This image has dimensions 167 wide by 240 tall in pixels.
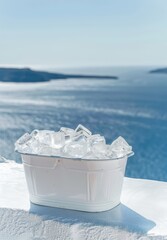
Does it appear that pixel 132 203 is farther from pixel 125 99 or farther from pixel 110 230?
pixel 125 99

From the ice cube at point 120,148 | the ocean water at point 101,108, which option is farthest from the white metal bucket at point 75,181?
the ocean water at point 101,108

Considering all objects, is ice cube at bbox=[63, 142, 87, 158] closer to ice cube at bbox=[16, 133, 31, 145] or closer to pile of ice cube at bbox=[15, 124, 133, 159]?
pile of ice cube at bbox=[15, 124, 133, 159]

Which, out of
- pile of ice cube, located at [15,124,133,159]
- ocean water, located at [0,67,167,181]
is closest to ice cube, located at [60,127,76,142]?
pile of ice cube, located at [15,124,133,159]

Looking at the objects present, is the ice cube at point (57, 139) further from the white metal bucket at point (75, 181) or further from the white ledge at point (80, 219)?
the white ledge at point (80, 219)

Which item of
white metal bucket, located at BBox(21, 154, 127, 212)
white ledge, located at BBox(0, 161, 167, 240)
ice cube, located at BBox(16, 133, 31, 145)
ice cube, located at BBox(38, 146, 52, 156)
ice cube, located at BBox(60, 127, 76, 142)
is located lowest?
white ledge, located at BBox(0, 161, 167, 240)

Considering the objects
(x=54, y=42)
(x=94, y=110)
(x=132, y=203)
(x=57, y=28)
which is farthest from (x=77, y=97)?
(x=132, y=203)

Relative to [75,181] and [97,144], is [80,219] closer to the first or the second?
[75,181]
